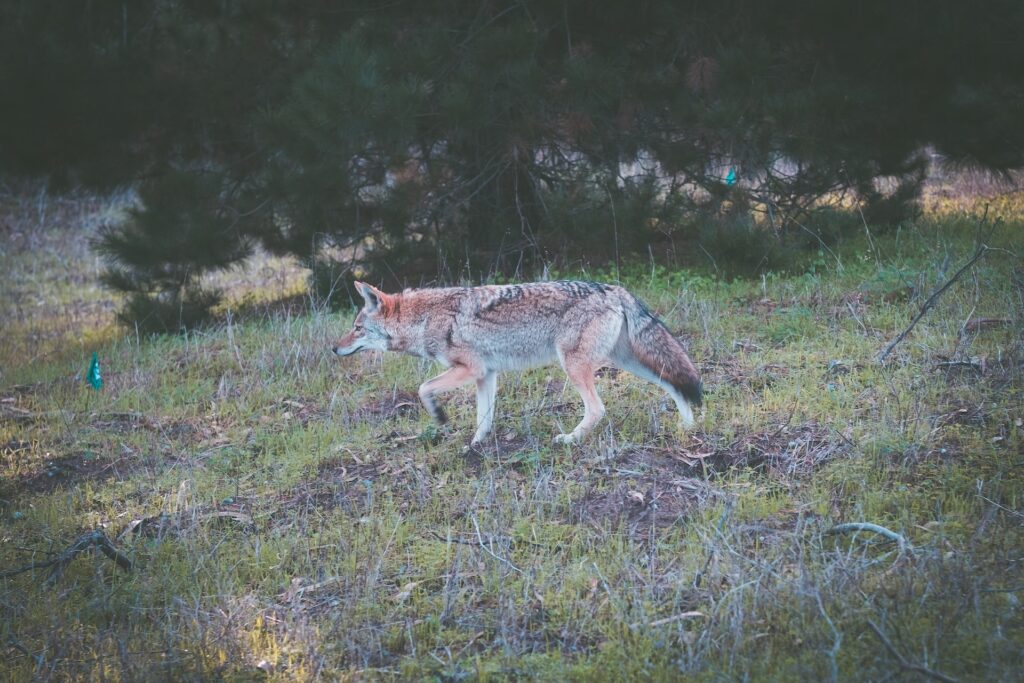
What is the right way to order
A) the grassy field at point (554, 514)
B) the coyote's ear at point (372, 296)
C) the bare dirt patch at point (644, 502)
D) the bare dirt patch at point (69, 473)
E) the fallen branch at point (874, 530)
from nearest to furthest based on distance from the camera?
the grassy field at point (554, 514) < the fallen branch at point (874, 530) < the bare dirt patch at point (644, 502) < the bare dirt patch at point (69, 473) < the coyote's ear at point (372, 296)

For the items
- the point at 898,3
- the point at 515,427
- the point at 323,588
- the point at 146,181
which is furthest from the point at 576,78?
the point at 323,588

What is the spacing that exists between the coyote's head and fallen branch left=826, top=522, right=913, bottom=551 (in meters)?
4.39

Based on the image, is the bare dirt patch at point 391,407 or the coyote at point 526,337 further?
the bare dirt patch at point 391,407

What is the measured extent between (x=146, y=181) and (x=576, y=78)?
6666 millimetres

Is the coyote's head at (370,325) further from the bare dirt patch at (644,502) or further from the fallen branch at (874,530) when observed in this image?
the fallen branch at (874,530)

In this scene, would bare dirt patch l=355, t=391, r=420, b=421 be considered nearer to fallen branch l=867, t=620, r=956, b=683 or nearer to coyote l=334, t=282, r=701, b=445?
coyote l=334, t=282, r=701, b=445

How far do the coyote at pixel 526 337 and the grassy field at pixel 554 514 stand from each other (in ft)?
1.09

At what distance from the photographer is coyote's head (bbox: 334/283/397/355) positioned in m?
8.21

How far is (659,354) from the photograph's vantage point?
7090mm

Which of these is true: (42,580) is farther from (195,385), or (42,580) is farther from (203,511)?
(195,385)

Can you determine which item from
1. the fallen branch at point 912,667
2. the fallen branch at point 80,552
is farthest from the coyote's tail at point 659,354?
the fallen branch at point 80,552

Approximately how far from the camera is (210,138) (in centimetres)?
1366

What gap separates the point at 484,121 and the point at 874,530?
7880 mm

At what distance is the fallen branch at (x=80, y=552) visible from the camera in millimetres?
5695
